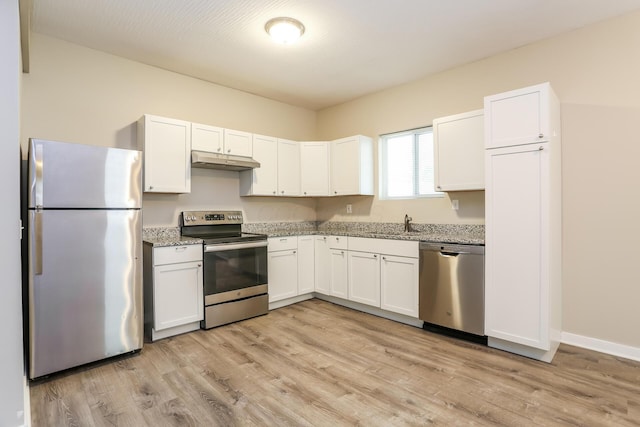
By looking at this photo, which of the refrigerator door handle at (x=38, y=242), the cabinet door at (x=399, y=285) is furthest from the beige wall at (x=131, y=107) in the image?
the cabinet door at (x=399, y=285)

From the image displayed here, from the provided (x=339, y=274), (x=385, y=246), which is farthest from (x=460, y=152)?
(x=339, y=274)

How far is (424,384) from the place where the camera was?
7.52ft

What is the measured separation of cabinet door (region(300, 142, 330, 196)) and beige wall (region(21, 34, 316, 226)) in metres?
0.49

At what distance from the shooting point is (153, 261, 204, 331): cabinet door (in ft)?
10.0

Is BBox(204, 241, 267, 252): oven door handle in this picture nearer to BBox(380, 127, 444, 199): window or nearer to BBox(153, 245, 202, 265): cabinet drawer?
BBox(153, 245, 202, 265): cabinet drawer

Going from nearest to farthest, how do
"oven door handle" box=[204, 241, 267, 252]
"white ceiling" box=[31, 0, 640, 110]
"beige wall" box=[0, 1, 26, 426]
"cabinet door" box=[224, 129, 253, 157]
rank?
"beige wall" box=[0, 1, 26, 426]
"white ceiling" box=[31, 0, 640, 110]
"oven door handle" box=[204, 241, 267, 252]
"cabinet door" box=[224, 129, 253, 157]

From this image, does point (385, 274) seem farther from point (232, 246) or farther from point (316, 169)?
point (316, 169)

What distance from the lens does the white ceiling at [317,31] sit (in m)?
2.55

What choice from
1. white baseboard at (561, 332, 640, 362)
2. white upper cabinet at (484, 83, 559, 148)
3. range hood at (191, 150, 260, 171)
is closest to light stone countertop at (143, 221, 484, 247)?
range hood at (191, 150, 260, 171)

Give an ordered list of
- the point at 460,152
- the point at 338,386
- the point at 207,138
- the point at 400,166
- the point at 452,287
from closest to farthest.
Answer: the point at 338,386 → the point at 452,287 → the point at 460,152 → the point at 207,138 → the point at 400,166

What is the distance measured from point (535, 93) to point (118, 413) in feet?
11.8

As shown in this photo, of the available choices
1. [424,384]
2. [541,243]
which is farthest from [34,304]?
[541,243]

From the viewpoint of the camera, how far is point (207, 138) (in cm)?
366

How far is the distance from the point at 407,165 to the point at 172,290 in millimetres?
2996
